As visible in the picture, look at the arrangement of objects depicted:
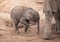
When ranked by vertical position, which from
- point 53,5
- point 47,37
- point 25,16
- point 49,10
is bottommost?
point 47,37

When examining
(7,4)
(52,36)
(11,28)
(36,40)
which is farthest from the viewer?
(7,4)

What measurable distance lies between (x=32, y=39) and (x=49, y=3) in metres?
1.12

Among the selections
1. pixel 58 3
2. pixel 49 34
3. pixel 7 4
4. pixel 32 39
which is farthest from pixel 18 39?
pixel 7 4

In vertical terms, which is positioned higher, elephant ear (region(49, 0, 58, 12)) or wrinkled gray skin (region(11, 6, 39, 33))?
elephant ear (region(49, 0, 58, 12))

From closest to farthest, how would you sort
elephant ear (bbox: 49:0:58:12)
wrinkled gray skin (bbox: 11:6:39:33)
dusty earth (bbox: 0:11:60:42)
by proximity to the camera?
dusty earth (bbox: 0:11:60:42), elephant ear (bbox: 49:0:58:12), wrinkled gray skin (bbox: 11:6:39:33)

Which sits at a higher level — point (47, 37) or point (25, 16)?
point (25, 16)

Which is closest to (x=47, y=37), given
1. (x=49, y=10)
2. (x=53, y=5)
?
(x=49, y=10)

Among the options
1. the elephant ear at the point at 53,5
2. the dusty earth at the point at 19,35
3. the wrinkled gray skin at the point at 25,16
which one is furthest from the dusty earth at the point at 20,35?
the elephant ear at the point at 53,5

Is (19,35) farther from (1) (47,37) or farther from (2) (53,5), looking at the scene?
(2) (53,5)

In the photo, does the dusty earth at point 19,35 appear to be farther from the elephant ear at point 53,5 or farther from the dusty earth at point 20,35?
the elephant ear at point 53,5

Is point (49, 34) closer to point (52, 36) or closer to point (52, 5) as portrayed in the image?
point (52, 36)

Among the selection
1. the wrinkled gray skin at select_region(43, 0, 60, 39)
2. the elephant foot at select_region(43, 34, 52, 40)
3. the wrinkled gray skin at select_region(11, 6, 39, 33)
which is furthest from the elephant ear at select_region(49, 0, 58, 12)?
the elephant foot at select_region(43, 34, 52, 40)

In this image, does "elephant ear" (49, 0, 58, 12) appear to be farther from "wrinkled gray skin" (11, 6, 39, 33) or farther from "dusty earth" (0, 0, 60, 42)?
"dusty earth" (0, 0, 60, 42)

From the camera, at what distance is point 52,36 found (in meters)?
8.10
